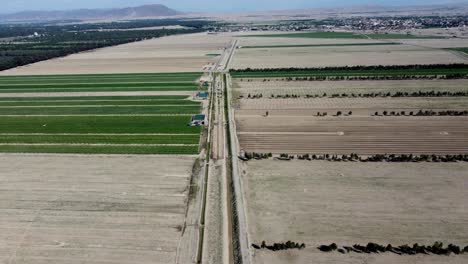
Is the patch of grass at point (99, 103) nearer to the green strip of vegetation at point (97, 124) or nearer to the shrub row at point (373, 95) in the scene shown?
the green strip of vegetation at point (97, 124)

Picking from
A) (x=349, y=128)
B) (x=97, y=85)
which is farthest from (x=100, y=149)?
(x=97, y=85)

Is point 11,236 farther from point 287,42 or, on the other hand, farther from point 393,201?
point 287,42

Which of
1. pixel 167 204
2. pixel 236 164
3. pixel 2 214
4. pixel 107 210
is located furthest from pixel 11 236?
pixel 236 164

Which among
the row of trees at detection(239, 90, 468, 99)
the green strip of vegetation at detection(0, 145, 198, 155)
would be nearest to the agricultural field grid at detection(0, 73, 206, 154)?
the green strip of vegetation at detection(0, 145, 198, 155)

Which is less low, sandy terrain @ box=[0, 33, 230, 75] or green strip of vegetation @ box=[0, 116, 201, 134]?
sandy terrain @ box=[0, 33, 230, 75]

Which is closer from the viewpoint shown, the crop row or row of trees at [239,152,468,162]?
row of trees at [239,152,468,162]

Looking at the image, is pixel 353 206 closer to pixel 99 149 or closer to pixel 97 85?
pixel 99 149

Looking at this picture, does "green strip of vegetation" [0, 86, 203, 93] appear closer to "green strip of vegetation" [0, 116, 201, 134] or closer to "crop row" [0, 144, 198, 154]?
"green strip of vegetation" [0, 116, 201, 134]
